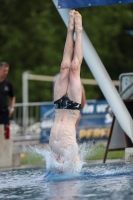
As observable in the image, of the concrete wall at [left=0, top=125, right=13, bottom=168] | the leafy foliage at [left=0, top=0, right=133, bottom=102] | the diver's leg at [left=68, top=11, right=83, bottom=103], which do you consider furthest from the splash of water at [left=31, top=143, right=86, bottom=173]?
the leafy foliage at [left=0, top=0, right=133, bottom=102]

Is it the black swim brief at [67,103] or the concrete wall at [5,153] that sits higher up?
the black swim brief at [67,103]

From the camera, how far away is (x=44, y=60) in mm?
35938

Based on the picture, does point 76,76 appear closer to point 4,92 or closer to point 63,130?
point 63,130

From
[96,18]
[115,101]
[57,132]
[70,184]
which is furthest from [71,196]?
[96,18]

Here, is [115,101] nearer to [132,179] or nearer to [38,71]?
[132,179]

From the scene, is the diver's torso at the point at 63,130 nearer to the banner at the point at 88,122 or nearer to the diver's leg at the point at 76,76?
the diver's leg at the point at 76,76

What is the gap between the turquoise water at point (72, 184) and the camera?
8.15 meters

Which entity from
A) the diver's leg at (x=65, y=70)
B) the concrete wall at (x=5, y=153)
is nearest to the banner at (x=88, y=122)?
the concrete wall at (x=5, y=153)

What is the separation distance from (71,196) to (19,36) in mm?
27110

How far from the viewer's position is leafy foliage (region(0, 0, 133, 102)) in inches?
1372

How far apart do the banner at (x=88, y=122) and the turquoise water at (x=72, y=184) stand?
344 inches

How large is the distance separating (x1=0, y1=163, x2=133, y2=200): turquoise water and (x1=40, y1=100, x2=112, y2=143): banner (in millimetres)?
8749

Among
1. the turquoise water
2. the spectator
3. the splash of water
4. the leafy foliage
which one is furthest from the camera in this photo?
the leafy foliage

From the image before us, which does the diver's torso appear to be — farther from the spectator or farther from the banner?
the banner
